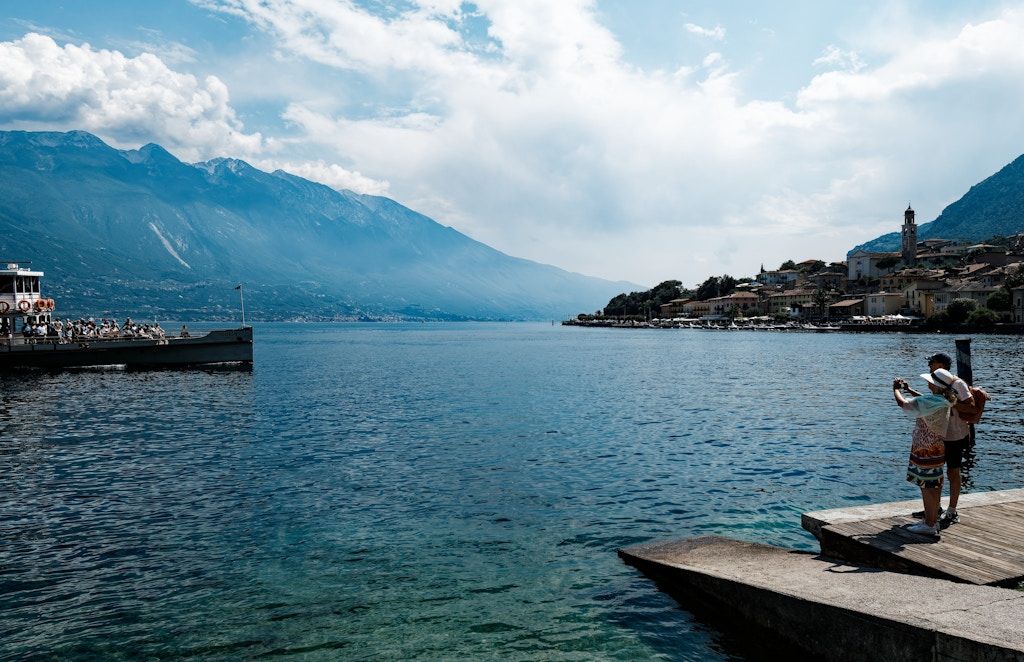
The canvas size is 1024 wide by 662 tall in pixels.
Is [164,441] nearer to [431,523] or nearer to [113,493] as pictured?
[113,493]

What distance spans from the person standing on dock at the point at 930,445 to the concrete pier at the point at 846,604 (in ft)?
4.81

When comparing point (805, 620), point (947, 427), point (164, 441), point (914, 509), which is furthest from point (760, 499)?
point (164, 441)

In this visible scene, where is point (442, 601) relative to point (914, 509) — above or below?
below

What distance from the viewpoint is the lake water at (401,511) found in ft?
30.3

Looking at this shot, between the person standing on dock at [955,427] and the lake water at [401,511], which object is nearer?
the person standing on dock at [955,427]

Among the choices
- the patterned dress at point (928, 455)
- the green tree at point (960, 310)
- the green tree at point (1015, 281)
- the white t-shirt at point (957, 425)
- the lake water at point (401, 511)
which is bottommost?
the lake water at point (401, 511)

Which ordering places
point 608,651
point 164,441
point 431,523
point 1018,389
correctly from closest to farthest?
1. point 608,651
2. point 431,523
3. point 164,441
4. point 1018,389

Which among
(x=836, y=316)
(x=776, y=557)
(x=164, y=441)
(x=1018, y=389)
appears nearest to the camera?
(x=776, y=557)

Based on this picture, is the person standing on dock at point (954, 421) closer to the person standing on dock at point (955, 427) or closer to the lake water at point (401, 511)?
the person standing on dock at point (955, 427)

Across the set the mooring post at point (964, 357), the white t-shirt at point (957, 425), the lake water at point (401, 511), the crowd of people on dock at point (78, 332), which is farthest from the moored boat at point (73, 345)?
the white t-shirt at point (957, 425)

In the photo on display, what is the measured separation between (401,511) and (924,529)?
1021 centimetres

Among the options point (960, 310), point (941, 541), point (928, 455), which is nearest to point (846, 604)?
point (941, 541)

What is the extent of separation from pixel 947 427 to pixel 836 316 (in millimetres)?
187974

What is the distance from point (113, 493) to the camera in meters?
16.4
